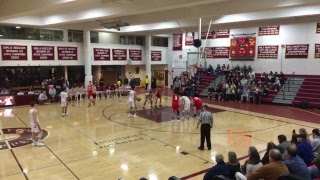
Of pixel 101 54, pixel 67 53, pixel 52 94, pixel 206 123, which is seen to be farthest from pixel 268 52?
pixel 52 94

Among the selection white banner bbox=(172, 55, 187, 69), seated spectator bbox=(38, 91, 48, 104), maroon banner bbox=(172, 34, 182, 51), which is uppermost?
maroon banner bbox=(172, 34, 182, 51)

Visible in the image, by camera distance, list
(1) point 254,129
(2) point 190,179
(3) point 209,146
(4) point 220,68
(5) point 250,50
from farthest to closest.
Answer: (4) point 220,68
(5) point 250,50
(1) point 254,129
(3) point 209,146
(2) point 190,179

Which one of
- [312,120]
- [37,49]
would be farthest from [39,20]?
[312,120]

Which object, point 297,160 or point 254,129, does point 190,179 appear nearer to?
point 297,160

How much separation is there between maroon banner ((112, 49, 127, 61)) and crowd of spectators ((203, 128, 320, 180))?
68.9ft

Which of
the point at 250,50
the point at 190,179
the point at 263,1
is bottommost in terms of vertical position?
the point at 190,179

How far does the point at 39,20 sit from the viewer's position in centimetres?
1797

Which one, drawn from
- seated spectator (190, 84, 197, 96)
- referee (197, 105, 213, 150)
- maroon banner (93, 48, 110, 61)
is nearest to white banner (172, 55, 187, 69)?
seated spectator (190, 84, 197, 96)

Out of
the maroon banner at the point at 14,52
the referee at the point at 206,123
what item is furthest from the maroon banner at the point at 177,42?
the referee at the point at 206,123

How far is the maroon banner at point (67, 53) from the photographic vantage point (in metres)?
22.0

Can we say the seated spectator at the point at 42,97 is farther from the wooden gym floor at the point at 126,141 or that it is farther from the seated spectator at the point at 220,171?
the seated spectator at the point at 220,171

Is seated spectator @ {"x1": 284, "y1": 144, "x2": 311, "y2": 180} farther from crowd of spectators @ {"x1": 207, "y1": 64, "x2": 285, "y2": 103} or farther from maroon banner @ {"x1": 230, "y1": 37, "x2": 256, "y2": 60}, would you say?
maroon banner @ {"x1": 230, "y1": 37, "x2": 256, "y2": 60}

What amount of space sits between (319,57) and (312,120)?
8.80m

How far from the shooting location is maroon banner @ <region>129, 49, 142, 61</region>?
27.0 metres
